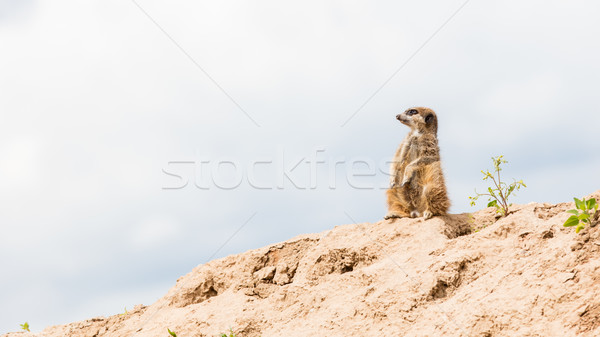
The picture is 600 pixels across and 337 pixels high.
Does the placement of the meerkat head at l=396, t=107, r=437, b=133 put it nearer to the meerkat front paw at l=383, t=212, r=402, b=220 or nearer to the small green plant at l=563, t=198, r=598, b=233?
the meerkat front paw at l=383, t=212, r=402, b=220

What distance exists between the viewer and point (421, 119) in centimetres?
657

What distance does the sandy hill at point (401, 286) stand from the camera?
138 inches

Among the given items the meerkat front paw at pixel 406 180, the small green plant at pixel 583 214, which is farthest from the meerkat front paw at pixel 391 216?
the small green plant at pixel 583 214

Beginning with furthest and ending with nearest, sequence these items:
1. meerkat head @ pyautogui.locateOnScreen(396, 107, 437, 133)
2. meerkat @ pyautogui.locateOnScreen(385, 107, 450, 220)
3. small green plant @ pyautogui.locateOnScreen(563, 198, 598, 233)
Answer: meerkat head @ pyautogui.locateOnScreen(396, 107, 437, 133), meerkat @ pyautogui.locateOnScreen(385, 107, 450, 220), small green plant @ pyautogui.locateOnScreen(563, 198, 598, 233)

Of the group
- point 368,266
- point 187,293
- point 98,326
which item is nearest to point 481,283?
point 368,266

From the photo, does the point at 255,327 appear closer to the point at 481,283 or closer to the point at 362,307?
the point at 362,307

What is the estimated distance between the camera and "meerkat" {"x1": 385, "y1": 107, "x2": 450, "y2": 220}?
577cm

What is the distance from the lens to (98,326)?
6.37m

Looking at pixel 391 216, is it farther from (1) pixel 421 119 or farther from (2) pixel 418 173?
(1) pixel 421 119

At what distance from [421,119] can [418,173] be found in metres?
0.73

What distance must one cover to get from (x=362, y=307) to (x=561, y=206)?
6.96 ft

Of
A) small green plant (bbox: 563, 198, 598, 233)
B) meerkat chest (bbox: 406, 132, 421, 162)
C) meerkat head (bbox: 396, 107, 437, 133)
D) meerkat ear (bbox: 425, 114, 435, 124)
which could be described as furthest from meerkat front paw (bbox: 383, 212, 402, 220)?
small green plant (bbox: 563, 198, 598, 233)

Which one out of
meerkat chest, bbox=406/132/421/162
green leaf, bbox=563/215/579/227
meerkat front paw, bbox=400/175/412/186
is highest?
meerkat chest, bbox=406/132/421/162

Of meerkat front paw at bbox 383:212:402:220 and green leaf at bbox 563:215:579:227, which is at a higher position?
meerkat front paw at bbox 383:212:402:220
